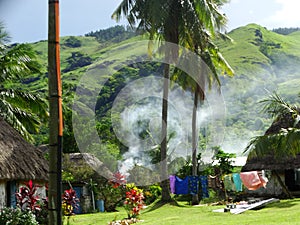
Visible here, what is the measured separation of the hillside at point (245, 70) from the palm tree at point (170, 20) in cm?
3147

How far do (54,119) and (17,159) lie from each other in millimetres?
8847

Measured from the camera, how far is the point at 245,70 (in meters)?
91.3

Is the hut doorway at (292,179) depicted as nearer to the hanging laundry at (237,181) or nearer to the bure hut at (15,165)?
the hanging laundry at (237,181)

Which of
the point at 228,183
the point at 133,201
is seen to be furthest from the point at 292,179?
the point at 133,201

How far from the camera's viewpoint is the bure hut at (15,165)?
12608 millimetres

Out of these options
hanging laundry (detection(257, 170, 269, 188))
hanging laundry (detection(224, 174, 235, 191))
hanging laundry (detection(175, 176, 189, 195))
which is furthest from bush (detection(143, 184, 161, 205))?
hanging laundry (detection(257, 170, 269, 188))

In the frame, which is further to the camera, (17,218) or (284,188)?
(284,188)

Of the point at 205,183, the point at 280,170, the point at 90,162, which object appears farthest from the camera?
the point at 90,162

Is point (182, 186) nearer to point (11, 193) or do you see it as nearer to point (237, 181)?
point (237, 181)

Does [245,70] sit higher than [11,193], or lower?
higher

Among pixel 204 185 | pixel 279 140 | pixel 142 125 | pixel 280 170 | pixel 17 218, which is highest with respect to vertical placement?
pixel 142 125

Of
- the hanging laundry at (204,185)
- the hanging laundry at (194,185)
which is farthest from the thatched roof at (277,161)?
the hanging laundry at (194,185)

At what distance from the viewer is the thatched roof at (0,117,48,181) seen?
1252 cm

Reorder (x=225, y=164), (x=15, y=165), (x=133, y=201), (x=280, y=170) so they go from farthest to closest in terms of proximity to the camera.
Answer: (x=225, y=164), (x=280, y=170), (x=133, y=201), (x=15, y=165)
